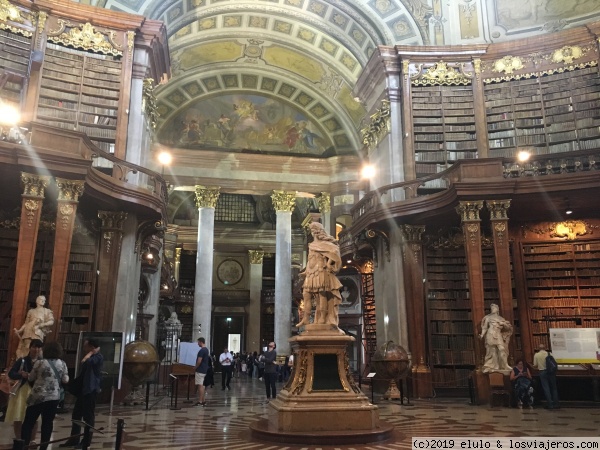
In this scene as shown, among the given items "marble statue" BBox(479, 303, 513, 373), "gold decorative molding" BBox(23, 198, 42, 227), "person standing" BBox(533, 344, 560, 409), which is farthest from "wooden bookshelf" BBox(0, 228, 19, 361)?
"person standing" BBox(533, 344, 560, 409)

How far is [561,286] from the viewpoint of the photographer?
1108 cm

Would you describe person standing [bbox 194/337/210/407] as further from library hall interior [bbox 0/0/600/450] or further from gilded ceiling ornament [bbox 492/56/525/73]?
gilded ceiling ornament [bbox 492/56/525/73]

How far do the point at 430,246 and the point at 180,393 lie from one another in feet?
21.0

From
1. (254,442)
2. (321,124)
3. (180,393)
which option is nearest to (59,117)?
(180,393)

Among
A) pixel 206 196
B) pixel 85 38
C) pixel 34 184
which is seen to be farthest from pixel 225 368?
pixel 85 38

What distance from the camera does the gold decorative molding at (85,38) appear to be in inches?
449

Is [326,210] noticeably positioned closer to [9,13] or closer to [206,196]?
[206,196]

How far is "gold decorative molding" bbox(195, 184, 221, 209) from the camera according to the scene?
18.6m

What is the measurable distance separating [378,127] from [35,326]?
9.65 meters

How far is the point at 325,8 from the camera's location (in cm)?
1568

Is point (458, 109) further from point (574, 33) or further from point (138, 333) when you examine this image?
point (138, 333)

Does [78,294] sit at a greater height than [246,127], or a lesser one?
lesser

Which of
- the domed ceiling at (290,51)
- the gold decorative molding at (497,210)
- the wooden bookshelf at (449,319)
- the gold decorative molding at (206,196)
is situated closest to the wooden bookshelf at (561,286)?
the wooden bookshelf at (449,319)

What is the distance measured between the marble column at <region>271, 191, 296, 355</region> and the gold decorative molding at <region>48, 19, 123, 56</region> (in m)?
8.58
